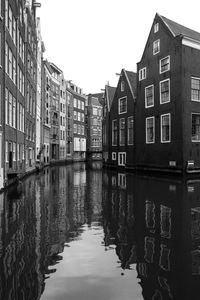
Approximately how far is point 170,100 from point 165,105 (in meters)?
1.04

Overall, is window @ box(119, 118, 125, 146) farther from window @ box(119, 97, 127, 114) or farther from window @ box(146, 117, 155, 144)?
window @ box(146, 117, 155, 144)

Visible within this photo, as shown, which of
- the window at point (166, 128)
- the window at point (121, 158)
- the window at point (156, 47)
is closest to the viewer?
the window at point (166, 128)

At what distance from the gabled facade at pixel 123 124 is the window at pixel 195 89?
36.2 ft

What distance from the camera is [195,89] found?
1304 inches

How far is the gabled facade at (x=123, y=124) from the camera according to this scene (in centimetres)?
4312

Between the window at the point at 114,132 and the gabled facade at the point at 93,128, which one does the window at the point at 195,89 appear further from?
the gabled facade at the point at 93,128

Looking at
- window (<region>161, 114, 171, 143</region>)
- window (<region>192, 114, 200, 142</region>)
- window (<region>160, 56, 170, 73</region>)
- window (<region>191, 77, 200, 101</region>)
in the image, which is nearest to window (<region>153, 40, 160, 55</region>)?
window (<region>160, 56, 170, 73</region>)

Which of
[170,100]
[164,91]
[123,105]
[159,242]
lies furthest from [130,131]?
[159,242]

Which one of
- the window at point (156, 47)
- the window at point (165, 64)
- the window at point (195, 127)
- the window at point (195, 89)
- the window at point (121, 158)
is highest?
the window at point (156, 47)

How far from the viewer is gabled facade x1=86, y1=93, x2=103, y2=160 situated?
97.9 metres

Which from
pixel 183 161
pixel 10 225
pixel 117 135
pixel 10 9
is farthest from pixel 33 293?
pixel 117 135

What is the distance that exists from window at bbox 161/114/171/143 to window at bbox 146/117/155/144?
205 centimetres

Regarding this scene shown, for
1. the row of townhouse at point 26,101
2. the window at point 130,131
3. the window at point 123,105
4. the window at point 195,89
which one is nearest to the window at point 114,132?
the window at point 123,105

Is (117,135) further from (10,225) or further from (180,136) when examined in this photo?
(10,225)
